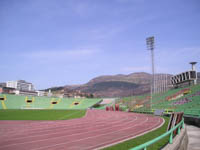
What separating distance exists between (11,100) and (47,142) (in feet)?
146

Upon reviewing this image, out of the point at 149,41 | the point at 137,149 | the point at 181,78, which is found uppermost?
the point at 149,41

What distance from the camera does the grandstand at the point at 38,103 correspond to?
4741 centimetres

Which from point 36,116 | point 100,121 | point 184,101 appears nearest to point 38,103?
point 36,116

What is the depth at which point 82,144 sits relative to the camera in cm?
858

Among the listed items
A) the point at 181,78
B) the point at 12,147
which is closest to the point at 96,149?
the point at 12,147

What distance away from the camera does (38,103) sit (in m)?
53.0

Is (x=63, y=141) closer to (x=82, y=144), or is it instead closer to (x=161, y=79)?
(x=82, y=144)

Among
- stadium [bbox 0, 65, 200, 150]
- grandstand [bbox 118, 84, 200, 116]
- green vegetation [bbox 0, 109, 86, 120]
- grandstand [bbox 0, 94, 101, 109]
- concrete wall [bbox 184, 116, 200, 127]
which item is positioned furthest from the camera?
grandstand [bbox 0, 94, 101, 109]

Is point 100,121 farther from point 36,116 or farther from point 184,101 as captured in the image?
point 184,101

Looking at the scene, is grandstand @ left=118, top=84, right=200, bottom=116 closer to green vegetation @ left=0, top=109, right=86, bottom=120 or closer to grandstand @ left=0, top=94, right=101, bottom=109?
green vegetation @ left=0, top=109, right=86, bottom=120

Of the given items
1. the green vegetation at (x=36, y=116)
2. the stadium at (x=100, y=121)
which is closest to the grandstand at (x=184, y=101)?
the stadium at (x=100, y=121)

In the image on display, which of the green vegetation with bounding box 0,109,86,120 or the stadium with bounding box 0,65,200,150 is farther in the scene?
the green vegetation with bounding box 0,109,86,120

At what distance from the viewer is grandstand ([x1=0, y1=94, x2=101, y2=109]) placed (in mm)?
47406

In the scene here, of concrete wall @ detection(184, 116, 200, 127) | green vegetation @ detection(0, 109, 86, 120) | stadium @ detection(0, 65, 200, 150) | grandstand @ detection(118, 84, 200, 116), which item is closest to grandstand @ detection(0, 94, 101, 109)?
stadium @ detection(0, 65, 200, 150)
